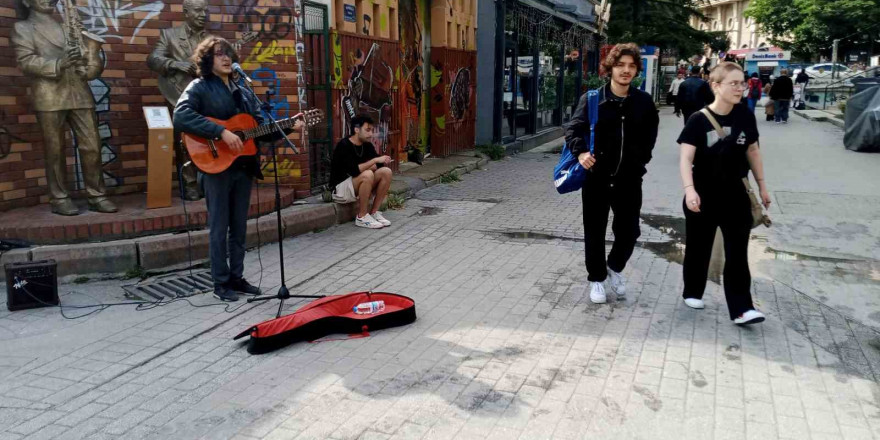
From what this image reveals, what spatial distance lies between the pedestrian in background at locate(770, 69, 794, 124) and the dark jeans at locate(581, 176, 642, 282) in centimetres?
1910

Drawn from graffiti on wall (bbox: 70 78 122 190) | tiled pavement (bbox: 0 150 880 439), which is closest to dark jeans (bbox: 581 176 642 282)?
tiled pavement (bbox: 0 150 880 439)

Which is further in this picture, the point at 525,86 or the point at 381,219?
the point at 525,86

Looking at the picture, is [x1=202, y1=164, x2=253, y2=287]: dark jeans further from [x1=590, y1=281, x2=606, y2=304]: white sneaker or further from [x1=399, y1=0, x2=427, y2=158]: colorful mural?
[x1=399, y1=0, x2=427, y2=158]: colorful mural

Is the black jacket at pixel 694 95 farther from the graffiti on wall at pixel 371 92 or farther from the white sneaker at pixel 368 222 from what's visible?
the white sneaker at pixel 368 222

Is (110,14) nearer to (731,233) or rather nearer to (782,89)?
(731,233)

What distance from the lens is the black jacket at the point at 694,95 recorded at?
10.0 meters

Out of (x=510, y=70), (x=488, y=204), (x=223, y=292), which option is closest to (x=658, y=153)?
(x=510, y=70)

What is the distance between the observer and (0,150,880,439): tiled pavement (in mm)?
3617

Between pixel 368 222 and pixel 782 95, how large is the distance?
60.7 ft

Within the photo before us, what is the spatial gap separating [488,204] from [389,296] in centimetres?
490

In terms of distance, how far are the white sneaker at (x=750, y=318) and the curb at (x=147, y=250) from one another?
459 centimetres

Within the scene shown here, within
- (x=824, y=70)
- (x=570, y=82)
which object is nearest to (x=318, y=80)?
(x=570, y=82)

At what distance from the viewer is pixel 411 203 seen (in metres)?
9.82

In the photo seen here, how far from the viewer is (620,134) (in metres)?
5.22
